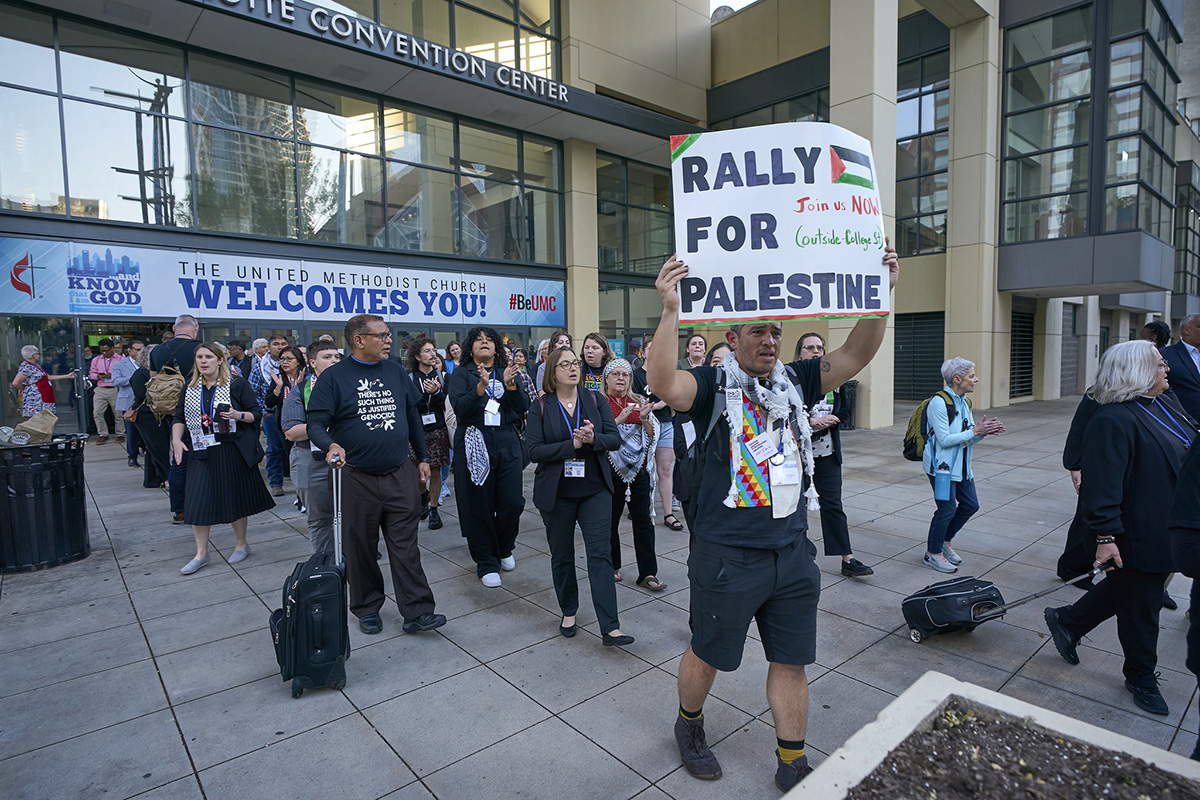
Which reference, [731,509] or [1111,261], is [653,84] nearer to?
[1111,261]

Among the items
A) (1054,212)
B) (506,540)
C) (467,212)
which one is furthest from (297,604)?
(1054,212)

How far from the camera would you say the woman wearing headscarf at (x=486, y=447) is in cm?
523

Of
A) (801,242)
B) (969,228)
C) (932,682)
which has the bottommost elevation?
(932,682)

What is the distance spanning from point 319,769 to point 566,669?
1385mm

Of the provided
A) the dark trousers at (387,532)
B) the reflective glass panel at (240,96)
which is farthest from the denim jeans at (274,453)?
the reflective glass panel at (240,96)

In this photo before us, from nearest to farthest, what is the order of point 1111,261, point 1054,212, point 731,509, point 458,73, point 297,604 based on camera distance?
point 731,509 → point 297,604 → point 458,73 → point 1111,261 → point 1054,212

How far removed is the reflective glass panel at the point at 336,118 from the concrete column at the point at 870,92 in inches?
403

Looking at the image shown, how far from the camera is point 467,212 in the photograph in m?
15.9

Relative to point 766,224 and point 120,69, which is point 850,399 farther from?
point 120,69

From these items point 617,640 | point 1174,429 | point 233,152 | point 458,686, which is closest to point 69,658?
point 458,686

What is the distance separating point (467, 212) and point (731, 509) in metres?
14.8

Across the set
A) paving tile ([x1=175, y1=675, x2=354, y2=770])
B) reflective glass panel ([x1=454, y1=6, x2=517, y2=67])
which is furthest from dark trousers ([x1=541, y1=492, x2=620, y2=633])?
reflective glass panel ([x1=454, y1=6, x2=517, y2=67])

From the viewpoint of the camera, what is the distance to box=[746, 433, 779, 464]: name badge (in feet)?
8.61

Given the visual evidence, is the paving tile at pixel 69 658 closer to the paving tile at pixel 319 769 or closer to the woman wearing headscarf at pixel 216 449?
the woman wearing headscarf at pixel 216 449
